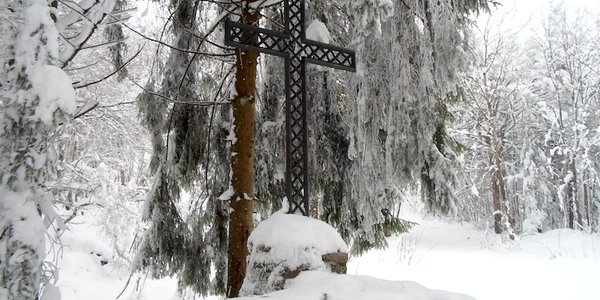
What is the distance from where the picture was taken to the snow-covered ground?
10398 millimetres

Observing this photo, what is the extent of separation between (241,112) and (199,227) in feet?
6.16

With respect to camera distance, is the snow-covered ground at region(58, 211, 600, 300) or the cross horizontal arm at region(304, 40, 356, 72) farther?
the snow-covered ground at region(58, 211, 600, 300)

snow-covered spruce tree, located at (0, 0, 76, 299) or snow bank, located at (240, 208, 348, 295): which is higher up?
snow-covered spruce tree, located at (0, 0, 76, 299)

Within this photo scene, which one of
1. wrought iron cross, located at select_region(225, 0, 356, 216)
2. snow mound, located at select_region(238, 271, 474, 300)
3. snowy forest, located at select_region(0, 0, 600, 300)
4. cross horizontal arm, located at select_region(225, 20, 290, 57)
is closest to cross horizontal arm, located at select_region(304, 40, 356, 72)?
wrought iron cross, located at select_region(225, 0, 356, 216)

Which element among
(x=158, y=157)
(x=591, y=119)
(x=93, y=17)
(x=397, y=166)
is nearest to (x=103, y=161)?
(x=158, y=157)

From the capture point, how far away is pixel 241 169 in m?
4.48

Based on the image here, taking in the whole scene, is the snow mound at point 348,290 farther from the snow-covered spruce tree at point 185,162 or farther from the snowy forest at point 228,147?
the snow-covered spruce tree at point 185,162

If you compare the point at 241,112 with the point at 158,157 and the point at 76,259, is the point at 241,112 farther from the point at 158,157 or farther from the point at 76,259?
the point at 76,259

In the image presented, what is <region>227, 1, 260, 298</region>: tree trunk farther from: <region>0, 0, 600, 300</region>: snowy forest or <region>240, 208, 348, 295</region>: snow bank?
<region>240, 208, 348, 295</region>: snow bank

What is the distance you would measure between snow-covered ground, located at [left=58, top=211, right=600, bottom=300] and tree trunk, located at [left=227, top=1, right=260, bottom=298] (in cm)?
546

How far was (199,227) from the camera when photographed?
222 inches

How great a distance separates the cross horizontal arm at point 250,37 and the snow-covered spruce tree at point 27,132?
1.60m

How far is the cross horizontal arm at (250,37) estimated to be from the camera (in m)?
3.51

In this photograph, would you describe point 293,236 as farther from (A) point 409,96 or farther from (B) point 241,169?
(A) point 409,96
